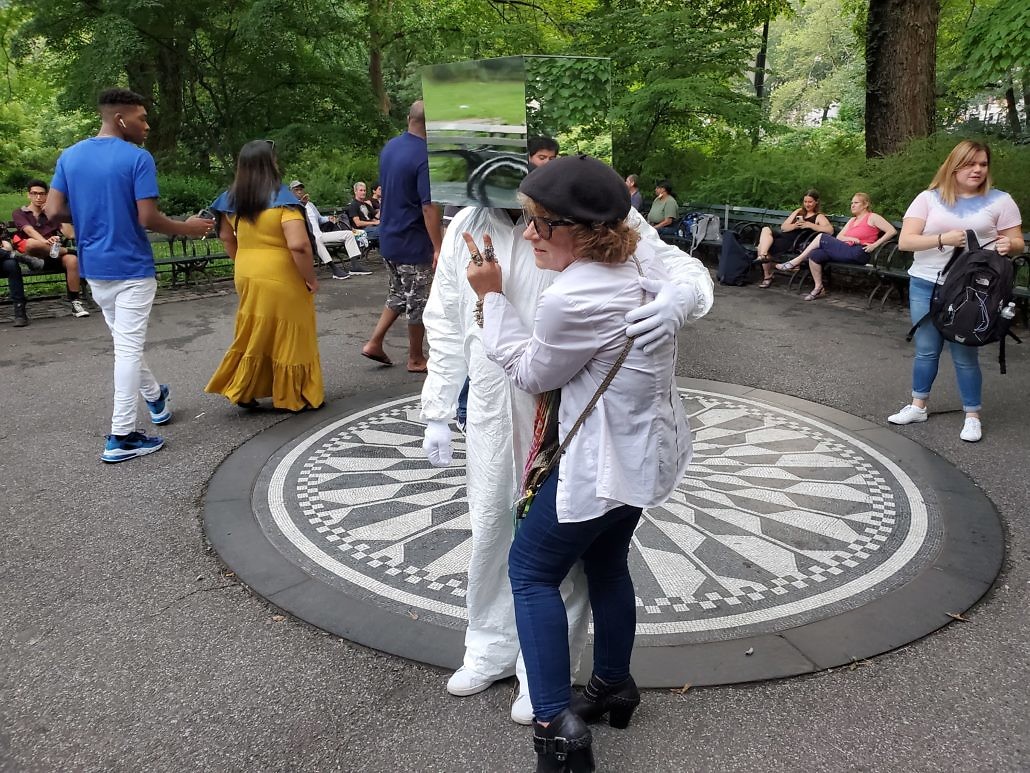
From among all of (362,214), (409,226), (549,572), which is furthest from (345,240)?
(549,572)

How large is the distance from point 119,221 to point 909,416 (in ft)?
16.8

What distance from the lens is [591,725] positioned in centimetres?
262

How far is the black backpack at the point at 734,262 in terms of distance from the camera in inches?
436

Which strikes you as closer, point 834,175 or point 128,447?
point 128,447

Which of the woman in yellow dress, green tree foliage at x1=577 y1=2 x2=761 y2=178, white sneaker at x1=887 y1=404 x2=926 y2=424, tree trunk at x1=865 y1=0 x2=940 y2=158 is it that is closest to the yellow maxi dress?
the woman in yellow dress

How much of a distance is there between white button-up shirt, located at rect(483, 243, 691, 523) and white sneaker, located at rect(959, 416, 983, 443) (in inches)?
150

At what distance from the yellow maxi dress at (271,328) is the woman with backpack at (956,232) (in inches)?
154

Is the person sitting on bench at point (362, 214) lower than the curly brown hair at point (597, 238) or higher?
higher

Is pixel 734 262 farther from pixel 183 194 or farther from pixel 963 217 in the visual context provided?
pixel 183 194

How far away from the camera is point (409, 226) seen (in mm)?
6184

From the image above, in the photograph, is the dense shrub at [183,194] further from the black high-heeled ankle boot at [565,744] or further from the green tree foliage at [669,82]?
the black high-heeled ankle boot at [565,744]

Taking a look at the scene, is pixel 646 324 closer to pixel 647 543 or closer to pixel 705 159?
pixel 647 543

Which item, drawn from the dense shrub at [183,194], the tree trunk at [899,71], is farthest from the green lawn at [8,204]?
the tree trunk at [899,71]

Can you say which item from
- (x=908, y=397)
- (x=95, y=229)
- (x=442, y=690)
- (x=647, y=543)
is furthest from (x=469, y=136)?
(x=908, y=397)
